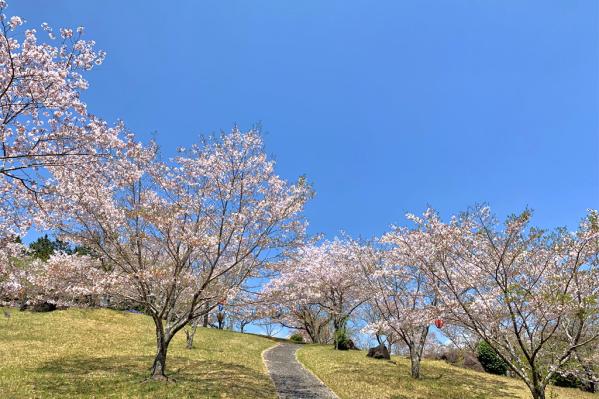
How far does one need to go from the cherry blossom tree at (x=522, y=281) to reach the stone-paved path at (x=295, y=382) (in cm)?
706

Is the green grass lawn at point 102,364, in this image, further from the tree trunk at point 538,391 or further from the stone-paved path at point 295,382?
the tree trunk at point 538,391

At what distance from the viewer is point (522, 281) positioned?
46.0 feet

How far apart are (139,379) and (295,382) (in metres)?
7.94

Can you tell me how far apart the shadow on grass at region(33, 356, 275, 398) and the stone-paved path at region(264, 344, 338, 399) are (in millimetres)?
753

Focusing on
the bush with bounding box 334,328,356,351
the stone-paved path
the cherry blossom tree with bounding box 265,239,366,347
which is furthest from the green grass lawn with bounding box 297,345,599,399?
the cherry blossom tree with bounding box 265,239,366,347

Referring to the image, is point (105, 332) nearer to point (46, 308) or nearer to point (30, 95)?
point (46, 308)

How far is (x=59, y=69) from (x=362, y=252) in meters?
20.8

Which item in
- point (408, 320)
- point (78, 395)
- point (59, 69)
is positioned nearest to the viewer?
point (59, 69)

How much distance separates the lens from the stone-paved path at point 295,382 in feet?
54.2

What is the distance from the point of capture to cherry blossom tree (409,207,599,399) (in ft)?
40.4

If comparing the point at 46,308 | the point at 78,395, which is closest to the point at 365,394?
the point at 78,395

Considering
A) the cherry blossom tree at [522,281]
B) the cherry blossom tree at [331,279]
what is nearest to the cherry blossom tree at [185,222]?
the cherry blossom tree at [522,281]

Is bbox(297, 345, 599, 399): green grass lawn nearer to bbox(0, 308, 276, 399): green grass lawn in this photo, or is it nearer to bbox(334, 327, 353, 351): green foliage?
bbox(0, 308, 276, 399): green grass lawn

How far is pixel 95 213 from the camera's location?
16.4m
